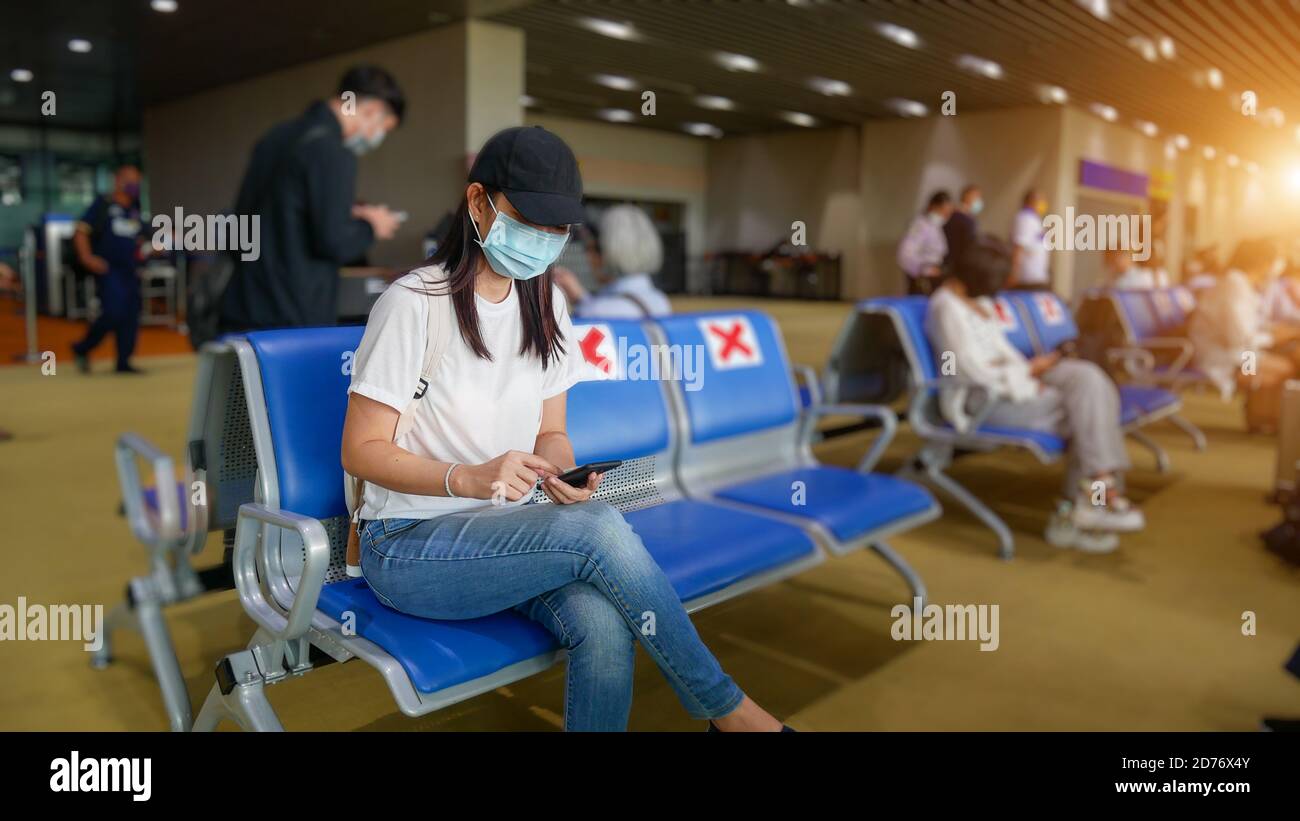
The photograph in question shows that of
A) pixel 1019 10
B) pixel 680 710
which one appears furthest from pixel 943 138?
pixel 680 710

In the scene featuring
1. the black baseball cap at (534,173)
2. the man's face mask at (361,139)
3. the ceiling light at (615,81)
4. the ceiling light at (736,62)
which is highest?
the ceiling light at (615,81)

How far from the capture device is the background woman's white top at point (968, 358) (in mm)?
3521

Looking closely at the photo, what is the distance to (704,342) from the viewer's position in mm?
2633

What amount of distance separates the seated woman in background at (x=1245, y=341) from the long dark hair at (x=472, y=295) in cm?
484

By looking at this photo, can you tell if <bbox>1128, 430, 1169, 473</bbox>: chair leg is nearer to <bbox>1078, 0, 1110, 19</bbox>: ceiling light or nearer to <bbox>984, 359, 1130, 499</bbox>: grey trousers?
<bbox>984, 359, 1130, 499</bbox>: grey trousers

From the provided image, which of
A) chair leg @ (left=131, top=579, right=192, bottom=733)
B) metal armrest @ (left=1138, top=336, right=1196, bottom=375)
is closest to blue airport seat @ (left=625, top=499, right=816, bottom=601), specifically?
chair leg @ (left=131, top=579, right=192, bottom=733)

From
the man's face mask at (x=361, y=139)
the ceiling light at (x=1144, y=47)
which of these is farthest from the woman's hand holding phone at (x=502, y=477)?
the ceiling light at (x=1144, y=47)

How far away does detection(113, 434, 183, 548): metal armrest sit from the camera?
180 centimetres

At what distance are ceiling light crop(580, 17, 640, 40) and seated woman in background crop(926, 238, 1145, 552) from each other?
22.4 feet

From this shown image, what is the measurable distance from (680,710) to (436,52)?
29.4 ft

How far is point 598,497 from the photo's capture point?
2121 mm

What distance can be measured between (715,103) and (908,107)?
3062mm

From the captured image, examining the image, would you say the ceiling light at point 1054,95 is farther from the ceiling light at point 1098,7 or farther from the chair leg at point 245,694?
the chair leg at point 245,694
